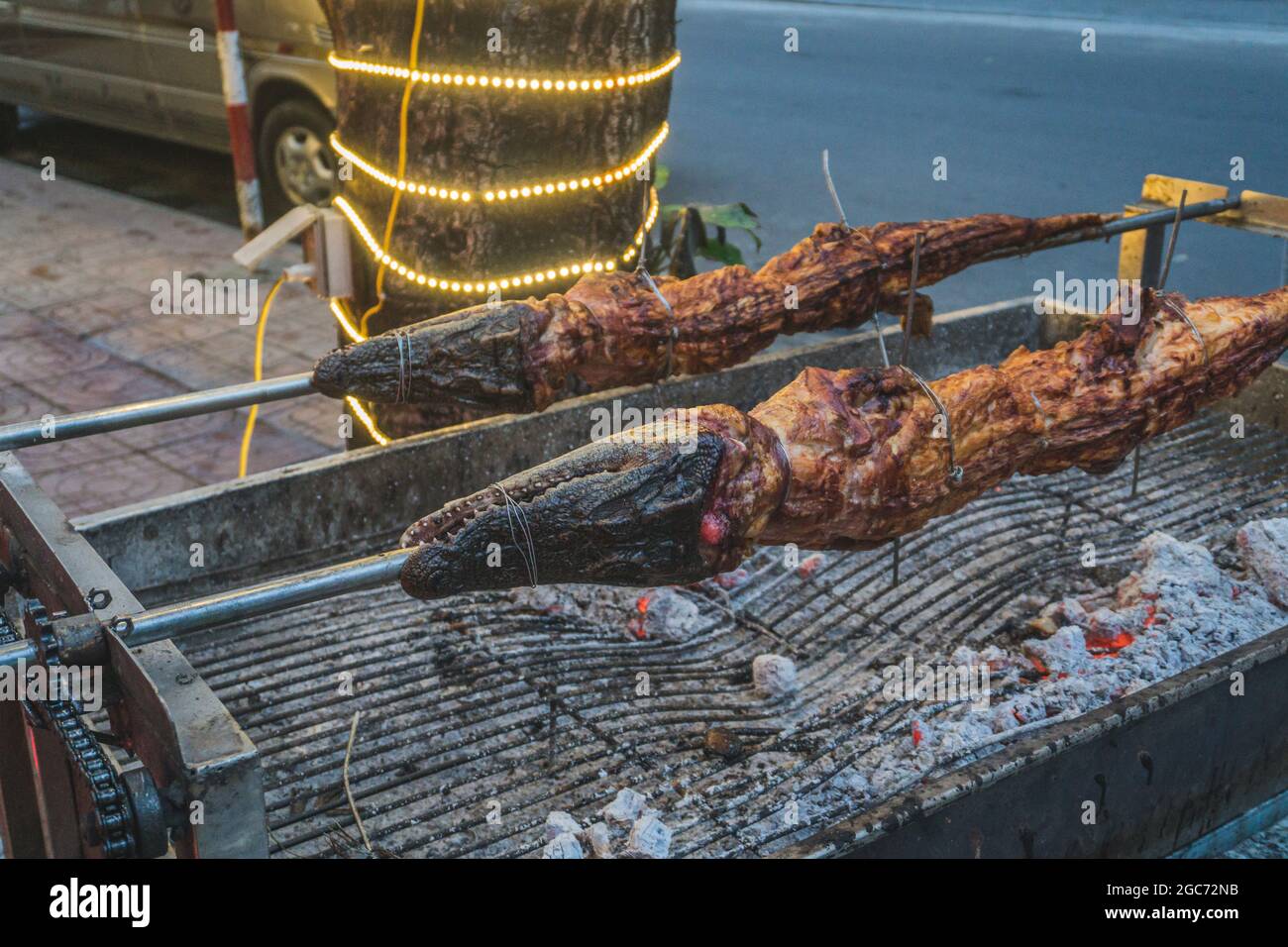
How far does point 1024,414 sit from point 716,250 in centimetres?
312

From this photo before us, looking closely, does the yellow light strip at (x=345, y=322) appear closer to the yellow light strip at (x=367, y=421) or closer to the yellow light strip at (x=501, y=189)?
the yellow light strip at (x=367, y=421)

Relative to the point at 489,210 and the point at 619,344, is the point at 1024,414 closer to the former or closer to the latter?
the point at 619,344

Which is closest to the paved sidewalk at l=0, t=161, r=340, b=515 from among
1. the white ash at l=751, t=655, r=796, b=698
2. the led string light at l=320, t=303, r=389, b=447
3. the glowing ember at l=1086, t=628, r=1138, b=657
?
the led string light at l=320, t=303, r=389, b=447

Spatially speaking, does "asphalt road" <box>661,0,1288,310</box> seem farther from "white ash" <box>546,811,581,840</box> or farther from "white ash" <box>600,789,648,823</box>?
"white ash" <box>546,811,581,840</box>

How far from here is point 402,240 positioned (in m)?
4.27

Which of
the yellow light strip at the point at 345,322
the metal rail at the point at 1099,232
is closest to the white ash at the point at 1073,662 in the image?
the metal rail at the point at 1099,232

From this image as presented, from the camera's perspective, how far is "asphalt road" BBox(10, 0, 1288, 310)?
A: 959cm

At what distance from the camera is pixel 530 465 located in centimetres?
398

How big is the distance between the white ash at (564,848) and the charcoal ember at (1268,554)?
219 cm

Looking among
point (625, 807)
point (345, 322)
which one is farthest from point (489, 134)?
point (625, 807)

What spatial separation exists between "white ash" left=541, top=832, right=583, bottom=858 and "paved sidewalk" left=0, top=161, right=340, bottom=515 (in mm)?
3428

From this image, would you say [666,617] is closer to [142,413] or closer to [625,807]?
[625,807]
